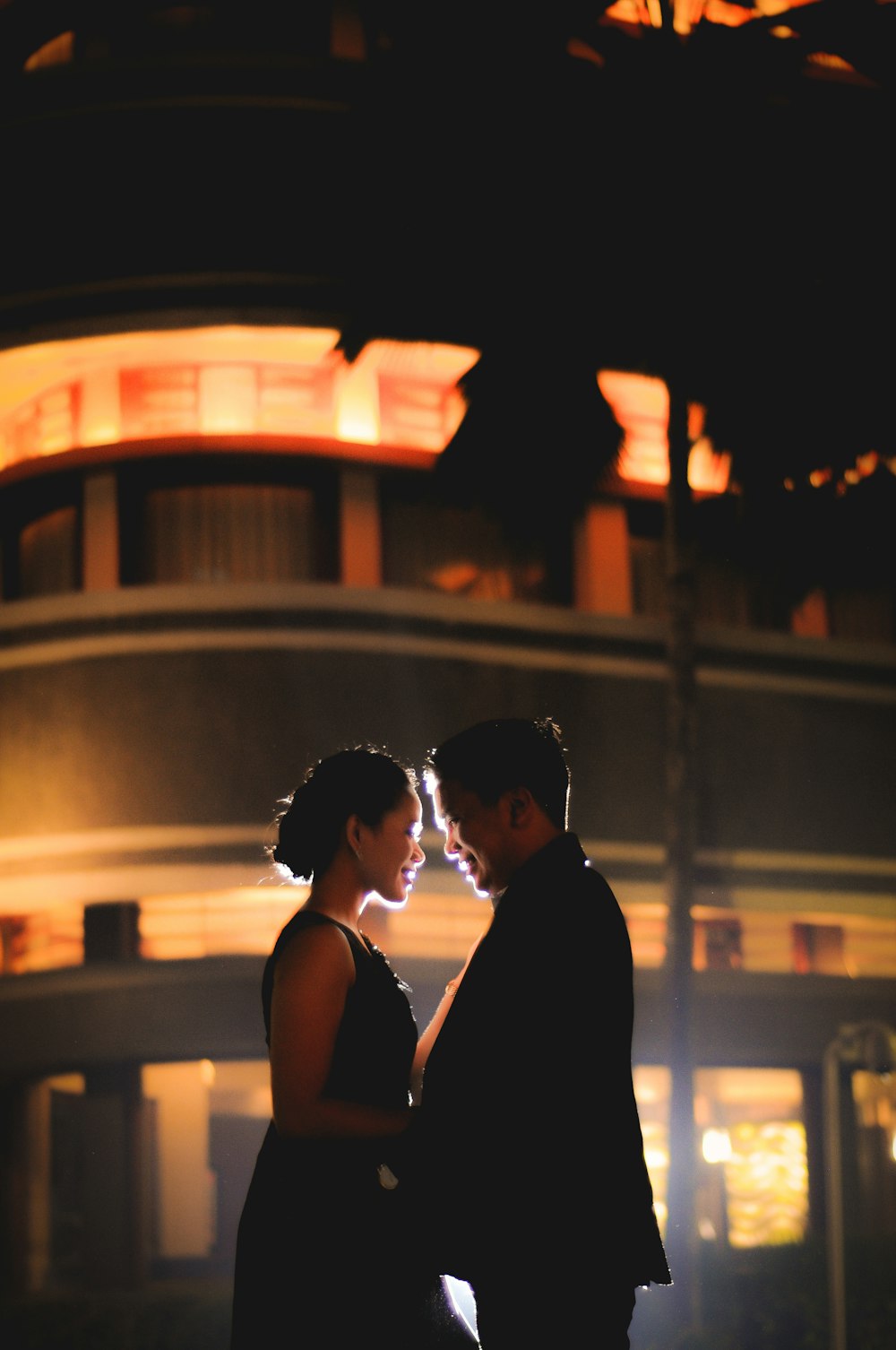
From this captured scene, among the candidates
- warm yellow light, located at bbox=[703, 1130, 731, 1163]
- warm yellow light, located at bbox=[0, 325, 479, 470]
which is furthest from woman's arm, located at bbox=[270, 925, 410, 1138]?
warm yellow light, located at bbox=[703, 1130, 731, 1163]

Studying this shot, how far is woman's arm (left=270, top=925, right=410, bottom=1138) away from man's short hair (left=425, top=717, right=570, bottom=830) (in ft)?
1.53

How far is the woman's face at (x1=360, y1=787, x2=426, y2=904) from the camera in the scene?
12.4ft

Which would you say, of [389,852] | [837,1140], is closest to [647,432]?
[837,1140]

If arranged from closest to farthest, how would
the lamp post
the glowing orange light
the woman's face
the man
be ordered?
1. the man
2. the woman's face
3. the lamp post
4. the glowing orange light

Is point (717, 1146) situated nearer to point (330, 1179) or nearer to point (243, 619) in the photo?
point (243, 619)

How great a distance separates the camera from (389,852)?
380cm

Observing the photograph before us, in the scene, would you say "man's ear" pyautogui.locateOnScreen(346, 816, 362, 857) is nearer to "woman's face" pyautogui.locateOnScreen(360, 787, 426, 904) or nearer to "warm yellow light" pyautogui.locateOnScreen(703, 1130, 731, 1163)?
"woman's face" pyautogui.locateOnScreen(360, 787, 426, 904)

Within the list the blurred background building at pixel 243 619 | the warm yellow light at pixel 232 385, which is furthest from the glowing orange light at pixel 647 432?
the warm yellow light at pixel 232 385

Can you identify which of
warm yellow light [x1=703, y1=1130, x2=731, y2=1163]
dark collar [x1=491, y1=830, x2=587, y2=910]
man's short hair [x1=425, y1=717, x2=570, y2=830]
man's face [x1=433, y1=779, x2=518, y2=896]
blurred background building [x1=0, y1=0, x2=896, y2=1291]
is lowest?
warm yellow light [x1=703, y1=1130, x2=731, y2=1163]

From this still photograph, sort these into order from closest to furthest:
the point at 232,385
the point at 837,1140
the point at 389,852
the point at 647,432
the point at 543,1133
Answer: the point at 543,1133, the point at 389,852, the point at 837,1140, the point at 232,385, the point at 647,432

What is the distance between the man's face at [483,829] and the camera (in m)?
3.48

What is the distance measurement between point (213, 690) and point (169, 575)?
135 centimetres

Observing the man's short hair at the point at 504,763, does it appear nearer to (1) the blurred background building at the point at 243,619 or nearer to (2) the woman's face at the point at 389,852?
(2) the woman's face at the point at 389,852

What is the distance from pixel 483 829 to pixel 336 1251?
3.05 ft
